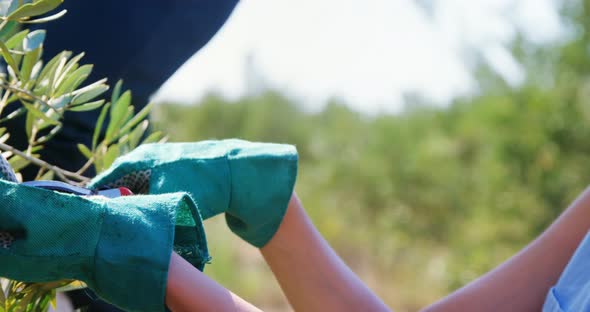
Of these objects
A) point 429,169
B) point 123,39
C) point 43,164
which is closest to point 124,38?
point 123,39

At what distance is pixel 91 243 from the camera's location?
716 millimetres

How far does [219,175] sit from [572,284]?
1.65ft

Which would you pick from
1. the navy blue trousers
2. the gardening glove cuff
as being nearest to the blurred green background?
the navy blue trousers

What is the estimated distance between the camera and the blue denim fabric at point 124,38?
49.3 inches

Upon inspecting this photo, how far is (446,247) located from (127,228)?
4.61m

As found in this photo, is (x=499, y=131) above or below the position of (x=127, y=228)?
below

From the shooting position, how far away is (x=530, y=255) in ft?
4.03

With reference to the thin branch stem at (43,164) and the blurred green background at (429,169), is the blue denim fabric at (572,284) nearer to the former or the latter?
the thin branch stem at (43,164)

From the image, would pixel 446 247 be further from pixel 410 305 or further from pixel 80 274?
pixel 80 274

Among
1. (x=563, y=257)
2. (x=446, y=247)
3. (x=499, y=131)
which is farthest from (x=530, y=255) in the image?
(x=446, y=247)

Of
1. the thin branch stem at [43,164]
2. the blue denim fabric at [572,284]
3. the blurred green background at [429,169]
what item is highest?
the thin branch stem at [43,164]

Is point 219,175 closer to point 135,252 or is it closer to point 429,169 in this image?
point 135,252

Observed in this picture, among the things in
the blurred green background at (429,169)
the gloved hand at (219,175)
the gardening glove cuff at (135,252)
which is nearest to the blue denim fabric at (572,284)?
the gloved hand at (219,175)

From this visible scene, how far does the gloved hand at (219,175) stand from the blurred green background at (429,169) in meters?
3.13
